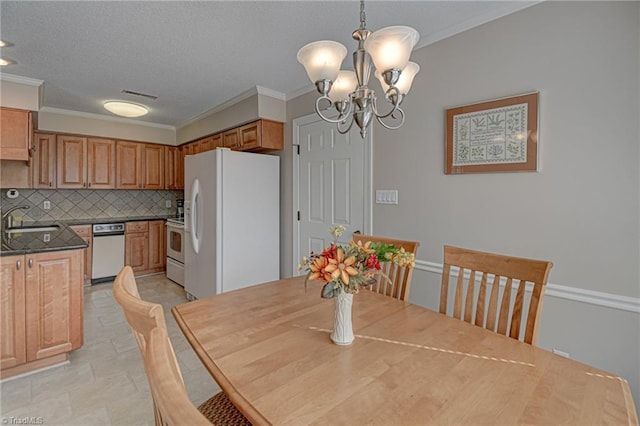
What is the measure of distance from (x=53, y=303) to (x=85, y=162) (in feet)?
9.48

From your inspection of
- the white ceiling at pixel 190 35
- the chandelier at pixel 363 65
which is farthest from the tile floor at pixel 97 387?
the white ceiling at pixel 190 35

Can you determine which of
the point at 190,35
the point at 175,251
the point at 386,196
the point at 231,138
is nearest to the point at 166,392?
the point at 386,196

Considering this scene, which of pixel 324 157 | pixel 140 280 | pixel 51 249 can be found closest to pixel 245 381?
pixel 51 249

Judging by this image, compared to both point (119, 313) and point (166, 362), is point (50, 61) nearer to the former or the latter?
point (119, 313)

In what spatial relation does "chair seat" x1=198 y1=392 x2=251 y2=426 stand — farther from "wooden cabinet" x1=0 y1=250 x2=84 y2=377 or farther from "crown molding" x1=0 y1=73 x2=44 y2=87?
"crown molding" x1=0 y1=73 x2=44 y2=87

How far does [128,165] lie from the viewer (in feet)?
15.4

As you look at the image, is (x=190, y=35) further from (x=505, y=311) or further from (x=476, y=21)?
(x=505, y=311)

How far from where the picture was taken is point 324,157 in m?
3.07

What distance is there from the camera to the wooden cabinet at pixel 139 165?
4.63 metres

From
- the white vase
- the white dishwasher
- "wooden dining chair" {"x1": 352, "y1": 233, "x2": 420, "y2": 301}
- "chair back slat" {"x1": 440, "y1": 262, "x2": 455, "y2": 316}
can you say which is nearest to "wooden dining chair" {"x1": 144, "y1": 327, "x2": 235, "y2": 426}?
the white vase

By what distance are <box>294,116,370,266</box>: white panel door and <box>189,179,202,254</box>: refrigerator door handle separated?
3.66 ft

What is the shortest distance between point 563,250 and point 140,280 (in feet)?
16.0

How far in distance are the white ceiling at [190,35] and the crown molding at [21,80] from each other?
71 mm

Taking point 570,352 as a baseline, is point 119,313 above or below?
below
